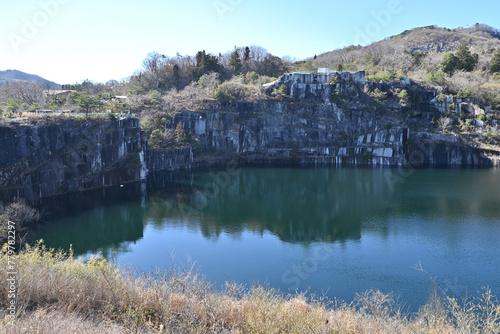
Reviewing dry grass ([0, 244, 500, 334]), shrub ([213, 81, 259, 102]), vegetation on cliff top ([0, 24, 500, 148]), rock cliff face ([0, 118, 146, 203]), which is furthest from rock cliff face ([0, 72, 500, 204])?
dry grass ([0, 244, 500, 334])

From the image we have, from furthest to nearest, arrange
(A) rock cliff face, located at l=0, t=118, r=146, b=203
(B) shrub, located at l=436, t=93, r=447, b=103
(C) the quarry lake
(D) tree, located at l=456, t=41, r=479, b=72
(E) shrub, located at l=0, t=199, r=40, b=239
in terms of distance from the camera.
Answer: (D) tree, located at l=456, t=41, r=479, b=72
(B) shrub, located at l=436, t=93, r=447, b=103
(A) rock cliff face, located at l=0, t=118, r=146, b=203
(E) shrub, located at l=0, t=199, r=40, b=239
(C) the quarry lake

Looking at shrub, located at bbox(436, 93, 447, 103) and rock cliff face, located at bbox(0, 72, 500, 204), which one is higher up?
shrub, located at bbox(436, 93, 447, 103)

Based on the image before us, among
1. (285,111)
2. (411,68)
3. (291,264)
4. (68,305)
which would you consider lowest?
(291,264)

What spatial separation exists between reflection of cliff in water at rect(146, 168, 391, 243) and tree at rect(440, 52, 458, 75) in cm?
2709

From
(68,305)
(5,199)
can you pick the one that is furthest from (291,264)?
(5,199)

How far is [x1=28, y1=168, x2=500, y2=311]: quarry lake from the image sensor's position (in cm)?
1636

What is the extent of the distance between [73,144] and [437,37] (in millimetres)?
97745

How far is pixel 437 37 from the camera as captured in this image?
9350 centimetres

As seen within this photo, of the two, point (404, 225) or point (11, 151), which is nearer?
point (404, 225)

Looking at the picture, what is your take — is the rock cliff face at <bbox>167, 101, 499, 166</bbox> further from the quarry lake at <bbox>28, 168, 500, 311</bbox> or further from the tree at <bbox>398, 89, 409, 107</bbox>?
the quarry lake at <bbox>28, 168, 500, 311</bbox>

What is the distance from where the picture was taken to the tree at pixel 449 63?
5553 cm

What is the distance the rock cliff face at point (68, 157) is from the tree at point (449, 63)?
4941 cm

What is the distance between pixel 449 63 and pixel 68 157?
57.3 metres

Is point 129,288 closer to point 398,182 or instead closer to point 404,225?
point 404,225
